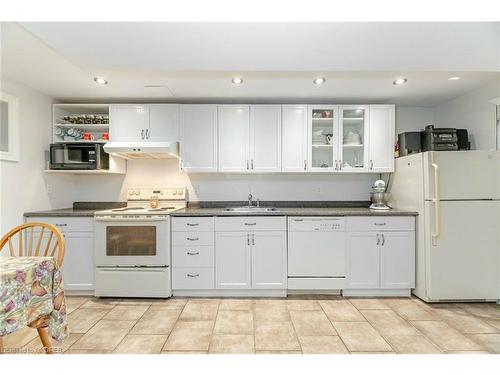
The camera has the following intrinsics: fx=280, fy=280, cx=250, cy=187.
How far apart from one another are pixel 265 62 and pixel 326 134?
150 centimetres

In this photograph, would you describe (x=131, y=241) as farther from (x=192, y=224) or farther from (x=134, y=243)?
(x=192, y=224)

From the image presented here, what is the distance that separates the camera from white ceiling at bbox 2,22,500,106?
1814 millimetres

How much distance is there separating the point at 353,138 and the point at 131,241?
2820 mm

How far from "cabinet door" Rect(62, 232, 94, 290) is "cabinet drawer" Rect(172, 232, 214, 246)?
935mm

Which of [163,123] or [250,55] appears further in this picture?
[163,123]

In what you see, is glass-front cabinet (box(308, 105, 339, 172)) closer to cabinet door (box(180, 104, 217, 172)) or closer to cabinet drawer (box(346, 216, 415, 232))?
cabinet drawer (box(346, 216, 415, 232))

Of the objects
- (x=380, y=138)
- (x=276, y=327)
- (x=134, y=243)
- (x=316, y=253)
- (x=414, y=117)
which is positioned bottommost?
(x=276, y=327)

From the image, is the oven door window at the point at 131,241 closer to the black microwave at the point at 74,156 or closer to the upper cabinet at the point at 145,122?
the black microwave at the point at 74,156

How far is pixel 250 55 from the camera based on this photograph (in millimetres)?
2127

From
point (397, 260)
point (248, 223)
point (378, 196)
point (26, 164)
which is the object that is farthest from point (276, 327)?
point (26, 164)

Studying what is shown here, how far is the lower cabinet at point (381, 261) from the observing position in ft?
9.91

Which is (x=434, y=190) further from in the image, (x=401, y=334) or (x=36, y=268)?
(x=36, y=268)

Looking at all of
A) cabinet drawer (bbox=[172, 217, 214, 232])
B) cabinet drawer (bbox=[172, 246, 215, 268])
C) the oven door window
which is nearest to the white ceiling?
cabinet drawer (bbox=[172, 217, 214, 232])
